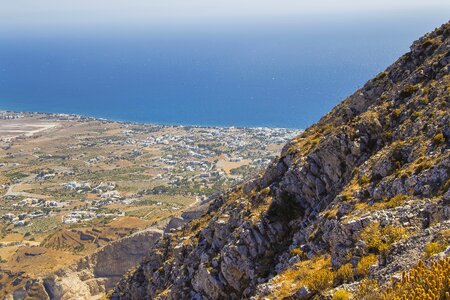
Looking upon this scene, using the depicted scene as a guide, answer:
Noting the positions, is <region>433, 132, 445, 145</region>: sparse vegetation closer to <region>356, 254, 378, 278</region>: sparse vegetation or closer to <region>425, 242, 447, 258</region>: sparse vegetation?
<region>356, 254, 378, 278</region>: sparse vegetation

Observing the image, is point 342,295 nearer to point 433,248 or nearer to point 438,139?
point 433,248

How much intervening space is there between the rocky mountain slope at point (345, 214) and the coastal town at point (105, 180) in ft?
164

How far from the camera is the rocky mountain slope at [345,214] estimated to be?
42.6 feet

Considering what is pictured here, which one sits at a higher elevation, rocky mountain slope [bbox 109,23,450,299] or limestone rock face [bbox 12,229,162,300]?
limestone rock face [bbox 12,229,162,300]

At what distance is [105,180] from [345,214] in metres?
141

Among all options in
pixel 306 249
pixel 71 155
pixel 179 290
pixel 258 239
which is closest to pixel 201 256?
pixel 179 290

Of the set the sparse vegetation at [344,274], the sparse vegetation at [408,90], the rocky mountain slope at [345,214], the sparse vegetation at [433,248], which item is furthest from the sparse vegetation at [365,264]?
the sparse vegetation at [408,90]

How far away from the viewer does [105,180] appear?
151000 mm

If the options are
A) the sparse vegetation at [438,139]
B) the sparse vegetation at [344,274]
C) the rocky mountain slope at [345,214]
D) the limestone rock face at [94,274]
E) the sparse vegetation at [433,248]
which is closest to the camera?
the sparse vegetation at [433,248]

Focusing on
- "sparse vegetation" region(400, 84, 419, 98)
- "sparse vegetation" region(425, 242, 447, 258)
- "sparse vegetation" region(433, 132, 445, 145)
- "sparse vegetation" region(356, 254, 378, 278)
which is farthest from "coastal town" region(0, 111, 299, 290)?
"sparse vegetation" region(425, 242, 447, 258)

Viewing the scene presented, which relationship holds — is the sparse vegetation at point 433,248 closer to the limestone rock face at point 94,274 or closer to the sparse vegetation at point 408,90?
the sparse vegetation at point 408,90

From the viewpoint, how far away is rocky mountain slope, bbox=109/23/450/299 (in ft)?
42.6

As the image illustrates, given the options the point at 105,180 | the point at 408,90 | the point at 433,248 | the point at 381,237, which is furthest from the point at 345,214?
the point at 105,180

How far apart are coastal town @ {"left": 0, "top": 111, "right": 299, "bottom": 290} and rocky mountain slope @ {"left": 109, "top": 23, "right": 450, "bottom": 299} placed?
5012 cm
